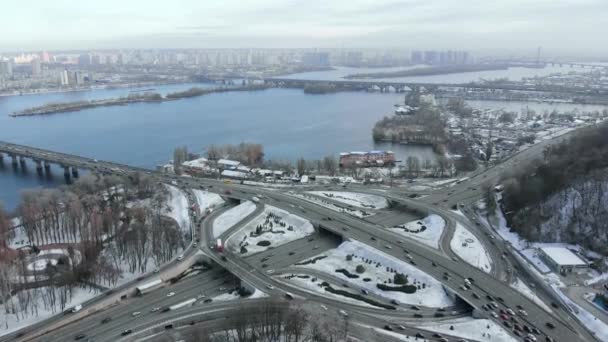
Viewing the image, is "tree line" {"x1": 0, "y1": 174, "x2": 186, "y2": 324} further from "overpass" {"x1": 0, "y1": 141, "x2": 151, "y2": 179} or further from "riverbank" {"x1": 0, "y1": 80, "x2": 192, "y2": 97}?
"riverbank" {"x1": 0, "y1": 80, "x2": 192, "y2": 97}

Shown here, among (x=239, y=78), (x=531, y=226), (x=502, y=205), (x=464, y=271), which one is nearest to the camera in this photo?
(x=464, y=271)

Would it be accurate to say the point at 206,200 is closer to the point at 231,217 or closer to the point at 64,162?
the point at 231,217

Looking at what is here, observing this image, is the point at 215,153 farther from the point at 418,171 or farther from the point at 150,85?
the point at 150,85

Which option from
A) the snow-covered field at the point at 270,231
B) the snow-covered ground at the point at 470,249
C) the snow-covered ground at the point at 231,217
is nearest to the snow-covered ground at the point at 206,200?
the snow-covered ground at the point at 231,217

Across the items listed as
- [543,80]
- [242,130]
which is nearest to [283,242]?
[242,130]

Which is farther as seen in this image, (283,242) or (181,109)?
(181,109)

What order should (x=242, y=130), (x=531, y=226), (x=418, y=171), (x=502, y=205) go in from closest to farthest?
(x=531, y=226) → (x=502, y=205) → (x=418, y=171) → (x=242, y=130)

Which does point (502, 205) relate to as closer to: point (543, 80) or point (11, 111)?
point (11, 111)

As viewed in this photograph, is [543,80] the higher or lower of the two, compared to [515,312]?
higher
